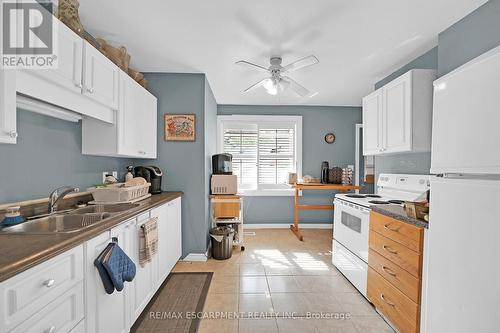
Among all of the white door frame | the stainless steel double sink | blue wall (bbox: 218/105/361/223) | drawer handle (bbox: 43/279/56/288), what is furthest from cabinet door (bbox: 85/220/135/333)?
the white door frame

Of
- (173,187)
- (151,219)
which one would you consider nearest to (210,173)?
(173,187)

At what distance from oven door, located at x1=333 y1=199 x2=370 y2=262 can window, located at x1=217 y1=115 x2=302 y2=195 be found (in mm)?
1813

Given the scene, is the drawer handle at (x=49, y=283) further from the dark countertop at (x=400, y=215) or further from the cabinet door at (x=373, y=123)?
the cabinet door at (x=373, y=123)

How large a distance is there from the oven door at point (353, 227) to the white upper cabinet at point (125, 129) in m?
2.41

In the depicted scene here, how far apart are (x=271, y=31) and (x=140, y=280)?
244 centimetres

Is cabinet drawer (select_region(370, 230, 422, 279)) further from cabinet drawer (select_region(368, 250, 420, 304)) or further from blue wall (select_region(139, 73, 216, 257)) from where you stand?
blue wall (select_region(139, 73, 216, 257))

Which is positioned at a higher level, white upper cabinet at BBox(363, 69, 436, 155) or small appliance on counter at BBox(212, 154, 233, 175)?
white upper cabinet at BBox(363, 69, 436, 155)

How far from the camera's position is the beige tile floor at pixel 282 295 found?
6.03 ft

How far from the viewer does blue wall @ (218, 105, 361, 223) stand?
180 inches

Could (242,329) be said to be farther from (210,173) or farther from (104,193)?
(210,173)

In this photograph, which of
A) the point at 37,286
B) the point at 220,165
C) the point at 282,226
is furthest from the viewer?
the point at 282,226

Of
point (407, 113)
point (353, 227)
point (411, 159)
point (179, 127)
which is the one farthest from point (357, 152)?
point (179, 127)

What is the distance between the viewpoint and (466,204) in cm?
112

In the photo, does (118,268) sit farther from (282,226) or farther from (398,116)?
(282,226)
